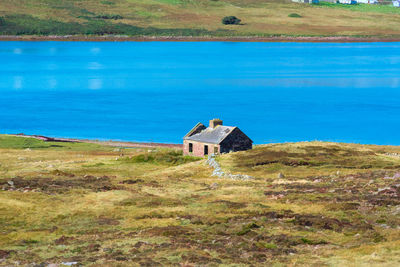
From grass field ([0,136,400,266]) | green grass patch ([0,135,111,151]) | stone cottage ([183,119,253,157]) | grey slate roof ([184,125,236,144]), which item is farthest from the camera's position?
green grass patch ([0,135,111,151])

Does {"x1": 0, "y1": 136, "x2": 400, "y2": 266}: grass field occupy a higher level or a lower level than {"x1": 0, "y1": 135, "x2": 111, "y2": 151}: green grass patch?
higher

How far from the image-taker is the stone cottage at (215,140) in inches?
3383

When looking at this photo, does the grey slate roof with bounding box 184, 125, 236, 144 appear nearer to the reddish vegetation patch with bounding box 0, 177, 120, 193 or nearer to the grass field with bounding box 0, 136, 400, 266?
the grass field with bounding box 0, 136, 400, 266

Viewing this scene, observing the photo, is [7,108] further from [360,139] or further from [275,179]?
[275,179]

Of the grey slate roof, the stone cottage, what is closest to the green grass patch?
the stone cottage

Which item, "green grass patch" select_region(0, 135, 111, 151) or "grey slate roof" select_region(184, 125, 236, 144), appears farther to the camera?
"green grass patch" select_region(0, 135, 111, 151)

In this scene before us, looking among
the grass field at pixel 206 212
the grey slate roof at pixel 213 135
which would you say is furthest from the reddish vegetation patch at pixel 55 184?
the grey slate roof at pixel 213 135

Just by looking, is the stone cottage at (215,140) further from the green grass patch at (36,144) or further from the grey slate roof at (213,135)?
the green grass patch at (36,144)

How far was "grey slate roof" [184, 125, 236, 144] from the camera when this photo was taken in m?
86.2

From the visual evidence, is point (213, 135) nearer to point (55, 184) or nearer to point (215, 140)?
point (215, 140)

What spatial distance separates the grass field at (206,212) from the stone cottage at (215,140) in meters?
4.52

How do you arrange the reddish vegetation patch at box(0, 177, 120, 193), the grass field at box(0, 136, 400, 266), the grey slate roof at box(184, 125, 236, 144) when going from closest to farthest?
the grass field at box(0, 136, 400, 266) < the reddish vegetation patch at box(0, 177, 120, 193) < the grey slate roof at box(184, 125, 236, 144)

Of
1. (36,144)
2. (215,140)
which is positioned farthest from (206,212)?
(36,144)

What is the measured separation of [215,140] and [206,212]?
36521 mm
